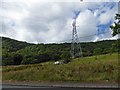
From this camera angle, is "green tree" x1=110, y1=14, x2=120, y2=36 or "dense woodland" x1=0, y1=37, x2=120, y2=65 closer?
"green tree" x1=110, y1=14, x2=120, y2=36

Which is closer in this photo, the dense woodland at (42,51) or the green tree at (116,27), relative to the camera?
the green tree at (116,27)

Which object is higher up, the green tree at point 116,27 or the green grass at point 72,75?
the green tree at point 116,27

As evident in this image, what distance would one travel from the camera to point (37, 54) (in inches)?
3287

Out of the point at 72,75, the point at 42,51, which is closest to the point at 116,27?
the point at 72,75

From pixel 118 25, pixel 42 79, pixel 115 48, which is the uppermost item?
pixel 118 25

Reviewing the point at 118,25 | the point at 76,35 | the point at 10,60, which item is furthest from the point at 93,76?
the point at 10,60

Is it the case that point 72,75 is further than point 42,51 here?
No

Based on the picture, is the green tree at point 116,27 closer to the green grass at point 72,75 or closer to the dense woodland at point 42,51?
the green grass at point 72,75

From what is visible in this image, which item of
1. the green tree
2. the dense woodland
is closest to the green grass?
the green tree

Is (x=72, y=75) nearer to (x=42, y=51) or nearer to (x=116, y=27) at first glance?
(x=116, y=27)

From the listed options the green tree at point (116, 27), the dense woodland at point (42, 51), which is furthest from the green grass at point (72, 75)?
the dense woodland at point (42, 51)

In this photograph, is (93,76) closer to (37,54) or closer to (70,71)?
(70,71)

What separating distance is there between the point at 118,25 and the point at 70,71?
20.4 ft

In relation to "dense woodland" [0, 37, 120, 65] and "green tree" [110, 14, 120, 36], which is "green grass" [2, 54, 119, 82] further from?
"dense woodland" [0, 37, 120, 65]
